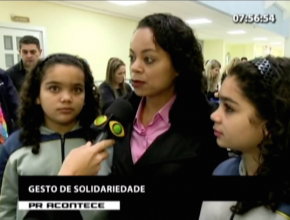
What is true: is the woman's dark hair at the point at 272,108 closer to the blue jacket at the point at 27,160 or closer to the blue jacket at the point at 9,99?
the blue jacket at the point at 27,160

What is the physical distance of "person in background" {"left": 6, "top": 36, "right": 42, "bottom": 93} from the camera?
2387mm

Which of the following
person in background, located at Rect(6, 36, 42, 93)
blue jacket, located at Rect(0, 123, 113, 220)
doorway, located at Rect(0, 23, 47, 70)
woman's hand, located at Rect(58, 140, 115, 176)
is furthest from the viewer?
doorway, located at Rect(0, 23, 47, 70)

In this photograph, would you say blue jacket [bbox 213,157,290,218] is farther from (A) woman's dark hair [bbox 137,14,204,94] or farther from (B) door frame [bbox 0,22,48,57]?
(B) door frame [bbox 0,22,48,57]

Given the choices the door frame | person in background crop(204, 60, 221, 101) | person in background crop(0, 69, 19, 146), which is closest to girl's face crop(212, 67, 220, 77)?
person in background crop(204, 60, 221, 101)

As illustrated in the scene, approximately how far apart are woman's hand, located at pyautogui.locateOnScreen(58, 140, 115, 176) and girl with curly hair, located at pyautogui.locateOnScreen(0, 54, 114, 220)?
246 mm

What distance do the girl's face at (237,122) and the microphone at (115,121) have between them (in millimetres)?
245

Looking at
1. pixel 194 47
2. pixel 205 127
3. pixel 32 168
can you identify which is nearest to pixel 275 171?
pixel 205 127

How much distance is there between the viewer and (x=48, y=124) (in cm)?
99

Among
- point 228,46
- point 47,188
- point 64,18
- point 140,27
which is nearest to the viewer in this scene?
point 47,188

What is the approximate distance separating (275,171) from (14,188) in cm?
74

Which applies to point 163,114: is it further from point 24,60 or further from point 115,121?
point 24,60

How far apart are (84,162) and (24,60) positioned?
2107 millimetres

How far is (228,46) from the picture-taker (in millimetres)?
13664

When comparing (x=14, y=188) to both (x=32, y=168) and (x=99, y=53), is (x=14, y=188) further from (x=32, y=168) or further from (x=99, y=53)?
(x=99, y=53)
